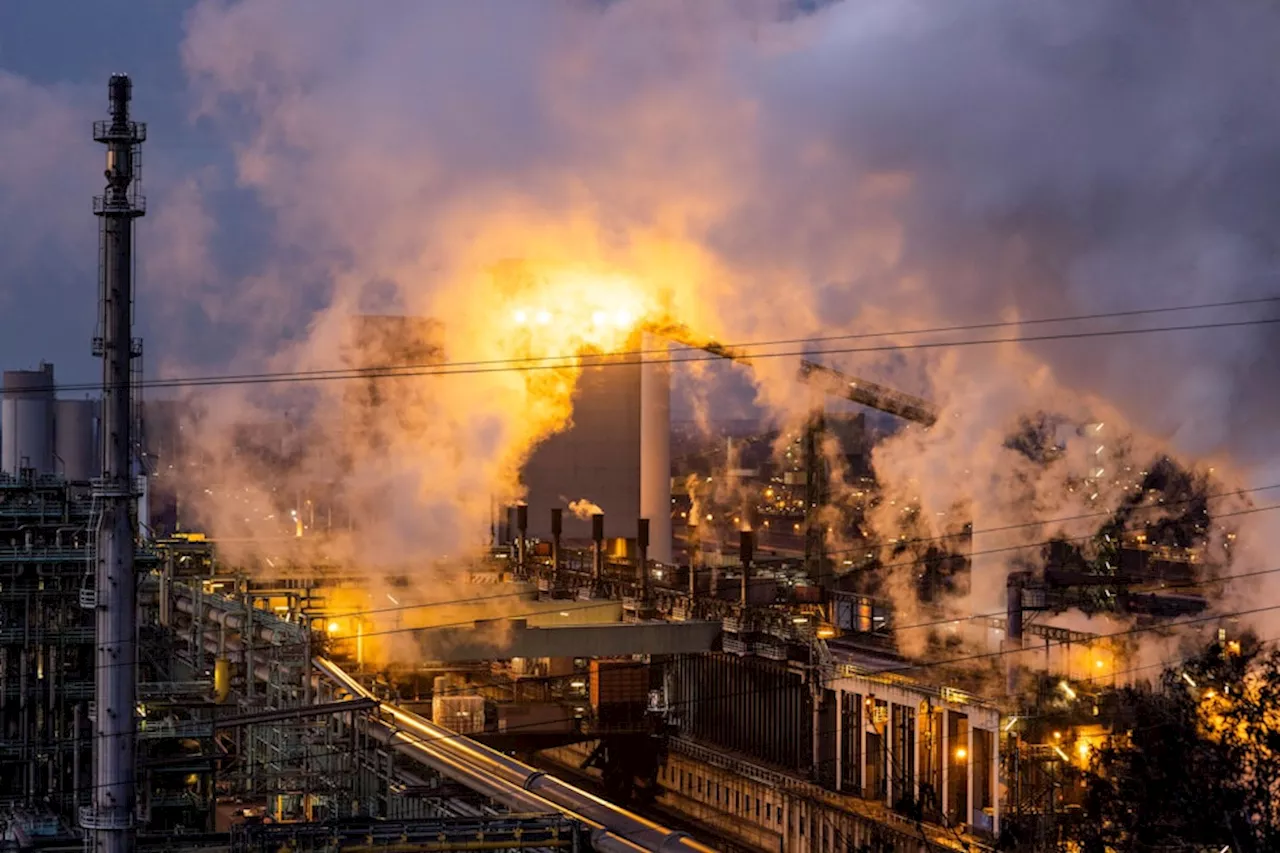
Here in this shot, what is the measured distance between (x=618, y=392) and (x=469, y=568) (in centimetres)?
1683

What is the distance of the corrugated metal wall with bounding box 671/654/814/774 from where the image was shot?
33656 millimetres

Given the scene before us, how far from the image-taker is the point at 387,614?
105 ft

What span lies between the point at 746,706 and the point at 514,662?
20.1ft

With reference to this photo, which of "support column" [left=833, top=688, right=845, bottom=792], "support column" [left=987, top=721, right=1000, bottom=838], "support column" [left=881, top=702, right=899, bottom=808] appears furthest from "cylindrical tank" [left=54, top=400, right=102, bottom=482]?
"support column" [left=987, top=721, right=1000, bottom=838]

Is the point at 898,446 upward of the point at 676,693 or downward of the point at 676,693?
upward

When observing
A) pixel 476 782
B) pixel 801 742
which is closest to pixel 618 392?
pixel 801 742

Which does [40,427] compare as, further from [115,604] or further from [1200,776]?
[1200,776]

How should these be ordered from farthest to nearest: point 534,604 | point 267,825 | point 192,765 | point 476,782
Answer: point 534,604 < point 192,765 < point 476,782 < point 267,825

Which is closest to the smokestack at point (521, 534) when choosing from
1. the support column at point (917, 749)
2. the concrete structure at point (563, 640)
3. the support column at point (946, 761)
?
the concrete structure at point (563, 640)

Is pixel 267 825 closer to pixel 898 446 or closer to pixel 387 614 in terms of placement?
pixel 387 614

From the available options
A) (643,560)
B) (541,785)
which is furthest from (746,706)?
(541,785)

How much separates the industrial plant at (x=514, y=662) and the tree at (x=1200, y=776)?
106 inches

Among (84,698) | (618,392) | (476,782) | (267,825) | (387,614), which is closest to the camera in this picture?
(267,825)

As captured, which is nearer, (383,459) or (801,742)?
(801,742)
